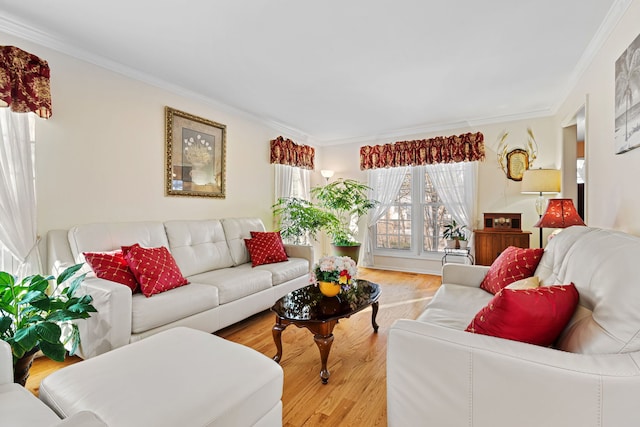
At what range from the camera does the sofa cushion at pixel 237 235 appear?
11.8ft

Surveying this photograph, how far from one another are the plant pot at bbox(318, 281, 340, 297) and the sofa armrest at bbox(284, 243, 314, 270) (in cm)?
148

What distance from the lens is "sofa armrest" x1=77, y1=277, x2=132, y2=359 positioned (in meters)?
2.00

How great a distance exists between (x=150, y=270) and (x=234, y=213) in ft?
5.95

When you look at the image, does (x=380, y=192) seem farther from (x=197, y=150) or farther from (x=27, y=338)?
(x=27, y=338)

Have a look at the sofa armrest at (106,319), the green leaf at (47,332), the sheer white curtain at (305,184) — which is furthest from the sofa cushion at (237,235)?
the green leaf at (47,332)

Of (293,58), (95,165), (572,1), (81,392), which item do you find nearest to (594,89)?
(572,1)

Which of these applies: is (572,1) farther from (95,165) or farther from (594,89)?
(95,165)

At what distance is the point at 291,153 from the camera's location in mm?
5008

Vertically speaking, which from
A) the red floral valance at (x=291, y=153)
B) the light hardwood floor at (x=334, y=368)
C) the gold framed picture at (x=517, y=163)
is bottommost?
the light hardwood floor at (x=334, y=368)

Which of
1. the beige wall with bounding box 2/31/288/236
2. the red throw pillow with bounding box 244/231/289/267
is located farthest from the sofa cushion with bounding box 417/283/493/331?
the beige wall with bounding box 2/31/288/236

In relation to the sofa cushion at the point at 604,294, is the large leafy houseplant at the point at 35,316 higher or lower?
lower

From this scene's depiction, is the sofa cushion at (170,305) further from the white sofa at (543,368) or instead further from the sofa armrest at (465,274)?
the sofa armrest at (465,274)

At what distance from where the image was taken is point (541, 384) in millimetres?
1021

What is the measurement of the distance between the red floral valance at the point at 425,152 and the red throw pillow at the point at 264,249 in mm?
2510
